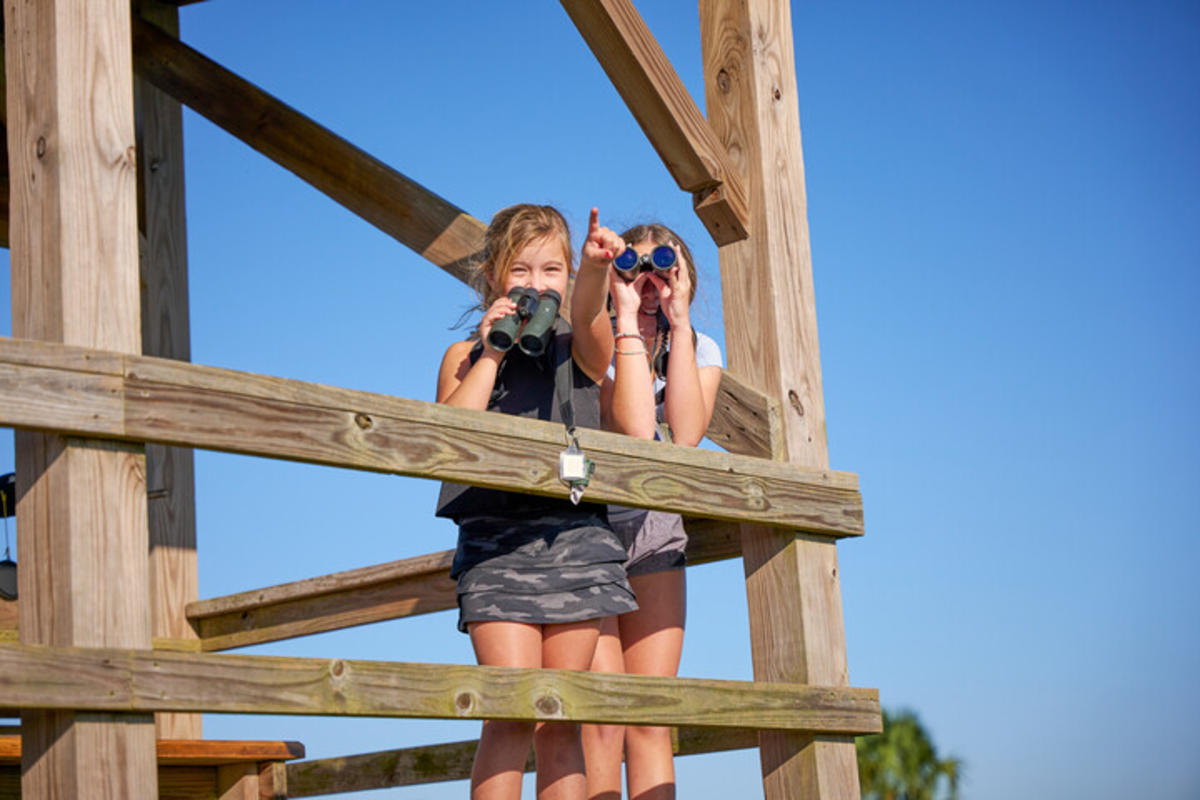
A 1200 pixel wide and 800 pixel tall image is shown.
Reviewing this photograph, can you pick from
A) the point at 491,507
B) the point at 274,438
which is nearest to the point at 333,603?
the point at 491,507

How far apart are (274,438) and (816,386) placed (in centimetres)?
187

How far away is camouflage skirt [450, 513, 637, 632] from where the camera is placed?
3.17 meters

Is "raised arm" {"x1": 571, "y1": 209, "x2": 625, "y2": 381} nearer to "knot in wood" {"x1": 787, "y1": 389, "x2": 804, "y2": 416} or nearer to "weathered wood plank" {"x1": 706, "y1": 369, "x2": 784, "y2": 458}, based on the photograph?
"weathered wood plank" {"x1": 706, "y1": 369, "x2": 784, "y2": 458}

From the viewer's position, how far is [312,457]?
2.76 metres

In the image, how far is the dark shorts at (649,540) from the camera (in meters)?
3.71

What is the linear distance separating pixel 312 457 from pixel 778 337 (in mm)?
1656

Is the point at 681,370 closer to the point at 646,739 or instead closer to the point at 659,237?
the point at 659,237

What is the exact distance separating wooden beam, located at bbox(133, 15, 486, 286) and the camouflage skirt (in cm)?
177

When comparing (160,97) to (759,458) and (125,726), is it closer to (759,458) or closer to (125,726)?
(759,458)

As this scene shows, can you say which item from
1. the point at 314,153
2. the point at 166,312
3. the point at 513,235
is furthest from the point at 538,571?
the point at 166,312

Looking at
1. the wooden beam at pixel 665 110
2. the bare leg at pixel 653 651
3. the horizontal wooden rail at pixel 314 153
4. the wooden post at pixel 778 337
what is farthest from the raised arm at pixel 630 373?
the horizontal wooden rail at pixel 314 153

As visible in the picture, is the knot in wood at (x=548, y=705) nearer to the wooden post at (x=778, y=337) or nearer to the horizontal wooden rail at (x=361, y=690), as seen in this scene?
the horizontal wooden rail at (x=361, y=690)

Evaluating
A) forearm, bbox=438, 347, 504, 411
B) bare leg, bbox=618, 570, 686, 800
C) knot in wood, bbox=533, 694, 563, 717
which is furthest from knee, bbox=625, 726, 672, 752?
forearm, bbox=438, 347, 504, 411

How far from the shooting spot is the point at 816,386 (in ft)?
13.4
